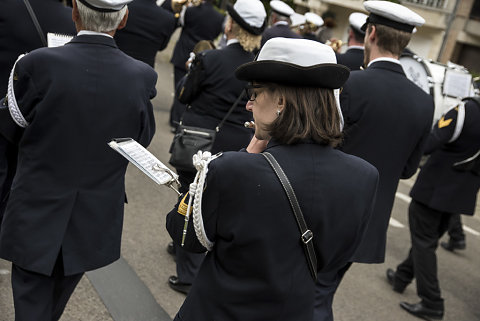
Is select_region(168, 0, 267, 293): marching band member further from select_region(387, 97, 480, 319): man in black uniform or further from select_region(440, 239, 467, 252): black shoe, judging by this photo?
select_region(440, 239, 467, 252): black shoe

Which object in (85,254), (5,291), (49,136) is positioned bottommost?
(5,291)

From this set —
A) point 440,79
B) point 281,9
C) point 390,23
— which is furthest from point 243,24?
point 440,79

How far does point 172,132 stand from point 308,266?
637 centimetres

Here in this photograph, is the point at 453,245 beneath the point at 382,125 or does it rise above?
beneath

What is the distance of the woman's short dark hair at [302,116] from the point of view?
190 cm

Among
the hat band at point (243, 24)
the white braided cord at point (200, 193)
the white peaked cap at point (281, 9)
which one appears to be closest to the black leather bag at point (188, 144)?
the hat band at point (243, 24)

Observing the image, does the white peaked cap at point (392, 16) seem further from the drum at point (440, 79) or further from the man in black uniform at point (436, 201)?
the drum at point (440, 79)

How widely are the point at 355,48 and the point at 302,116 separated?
3415 mm

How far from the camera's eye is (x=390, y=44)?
11.4ft

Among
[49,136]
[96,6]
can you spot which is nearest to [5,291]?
[49,136]

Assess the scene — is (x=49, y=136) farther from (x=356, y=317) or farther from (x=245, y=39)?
(x=356, y=317)

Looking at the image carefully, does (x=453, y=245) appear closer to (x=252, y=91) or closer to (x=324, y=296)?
(x=324, y=296)

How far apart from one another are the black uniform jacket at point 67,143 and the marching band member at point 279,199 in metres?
0.76

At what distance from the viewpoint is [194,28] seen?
8.55 meters
